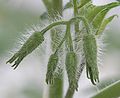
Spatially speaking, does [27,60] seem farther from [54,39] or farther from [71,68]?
[71,68]

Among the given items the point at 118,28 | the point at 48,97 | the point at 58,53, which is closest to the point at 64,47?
the point at 58,53

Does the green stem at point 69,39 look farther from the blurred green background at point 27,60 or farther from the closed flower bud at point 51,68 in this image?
the blurred green background at point 27,60

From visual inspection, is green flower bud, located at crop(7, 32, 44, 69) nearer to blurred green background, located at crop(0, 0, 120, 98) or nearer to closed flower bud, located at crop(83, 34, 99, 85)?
closed flower bud, located at crop(83, 34, 99, 85)

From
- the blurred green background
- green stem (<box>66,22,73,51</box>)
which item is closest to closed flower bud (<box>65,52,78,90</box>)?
green stem (<box>66,22,73,51</box>)

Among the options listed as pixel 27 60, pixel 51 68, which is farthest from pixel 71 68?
pixel 27 60

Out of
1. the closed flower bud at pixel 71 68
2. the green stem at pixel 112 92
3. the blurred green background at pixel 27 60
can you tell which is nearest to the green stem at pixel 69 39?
the closed flower bud at pixel 71 68
